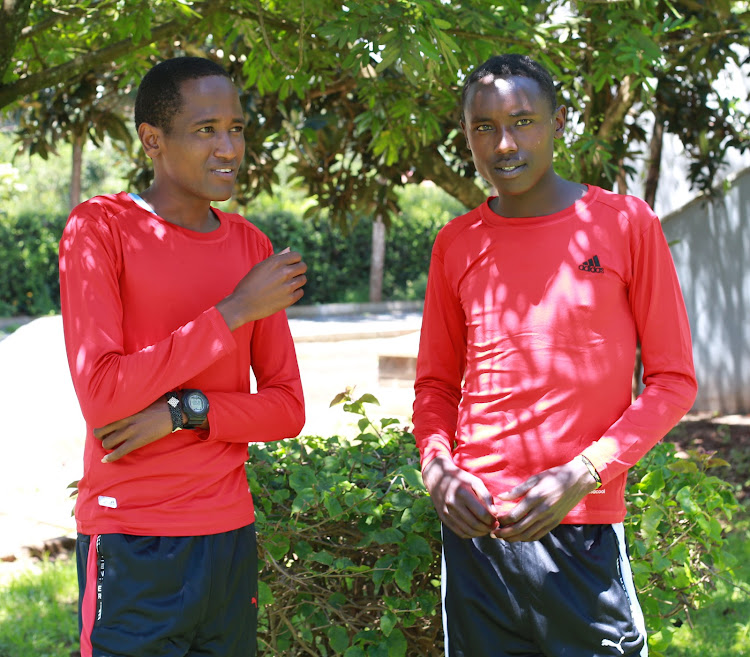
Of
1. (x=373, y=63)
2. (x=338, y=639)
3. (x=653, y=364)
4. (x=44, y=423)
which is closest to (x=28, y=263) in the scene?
(x=44, y=423)

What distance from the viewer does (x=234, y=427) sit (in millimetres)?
2100

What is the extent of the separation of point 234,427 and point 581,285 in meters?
0.85

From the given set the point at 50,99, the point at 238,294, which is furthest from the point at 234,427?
the point at 50,99

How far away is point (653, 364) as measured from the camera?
6.71 ft

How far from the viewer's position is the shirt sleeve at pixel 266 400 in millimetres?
2090

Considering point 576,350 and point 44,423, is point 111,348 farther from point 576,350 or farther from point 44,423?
point 44,423

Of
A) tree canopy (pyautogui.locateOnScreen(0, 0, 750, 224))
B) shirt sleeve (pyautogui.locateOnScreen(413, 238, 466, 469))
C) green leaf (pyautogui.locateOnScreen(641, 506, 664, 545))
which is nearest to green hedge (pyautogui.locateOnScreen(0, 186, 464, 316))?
tree canopy (pyautogui.locateOnScreen(0, 0, 750, 224))

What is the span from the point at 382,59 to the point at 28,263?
1857 centimetres

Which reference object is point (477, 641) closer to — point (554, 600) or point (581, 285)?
point (554, 600)

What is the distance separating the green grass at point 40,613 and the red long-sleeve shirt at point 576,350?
110 inches

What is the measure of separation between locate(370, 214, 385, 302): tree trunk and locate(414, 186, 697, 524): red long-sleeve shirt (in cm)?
1929

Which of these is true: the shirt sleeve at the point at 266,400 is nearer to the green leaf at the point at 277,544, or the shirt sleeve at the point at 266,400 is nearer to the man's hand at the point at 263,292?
the man's hand at the point at 263,292

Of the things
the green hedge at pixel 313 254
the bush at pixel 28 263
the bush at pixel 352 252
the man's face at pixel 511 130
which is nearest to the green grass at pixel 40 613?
the man's face at pixel 511 130

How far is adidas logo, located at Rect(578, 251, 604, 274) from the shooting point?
2076mm
